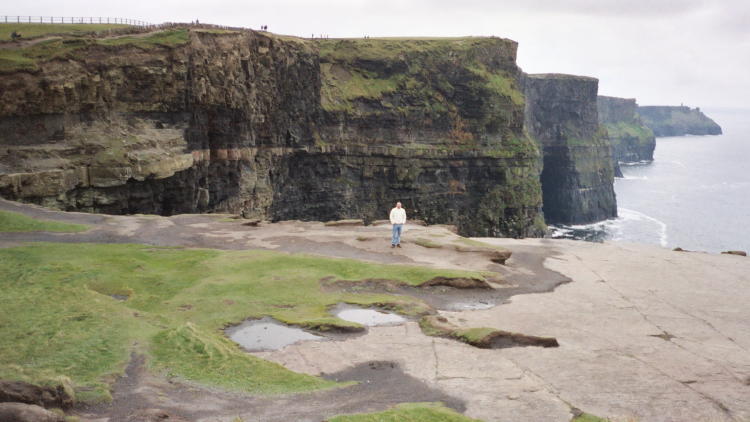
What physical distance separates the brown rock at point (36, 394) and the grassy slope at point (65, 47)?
35500 millimetres

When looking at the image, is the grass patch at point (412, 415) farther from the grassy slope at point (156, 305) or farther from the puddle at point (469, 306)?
the puddle at point (469, 306)

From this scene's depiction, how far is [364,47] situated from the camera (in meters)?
76.8

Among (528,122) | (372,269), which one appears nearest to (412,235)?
(372,269)

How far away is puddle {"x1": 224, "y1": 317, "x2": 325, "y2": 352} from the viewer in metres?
16.1

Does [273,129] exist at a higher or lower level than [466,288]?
higher

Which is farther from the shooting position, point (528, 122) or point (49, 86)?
point (528, 122)

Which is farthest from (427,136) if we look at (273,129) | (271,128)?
(271,128)

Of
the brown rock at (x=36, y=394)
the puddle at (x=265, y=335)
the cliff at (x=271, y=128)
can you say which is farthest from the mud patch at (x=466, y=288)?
the cliff at (x=271, y=128)

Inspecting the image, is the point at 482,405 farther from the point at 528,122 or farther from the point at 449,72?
the point at 528,122

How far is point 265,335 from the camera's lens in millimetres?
16734

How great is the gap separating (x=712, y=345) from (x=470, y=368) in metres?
8.07

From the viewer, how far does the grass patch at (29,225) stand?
88.2 feet

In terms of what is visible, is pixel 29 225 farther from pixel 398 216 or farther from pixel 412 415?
pixel 412 415

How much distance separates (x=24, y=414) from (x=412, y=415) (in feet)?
20.3
